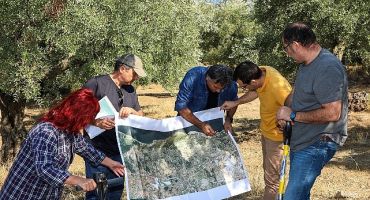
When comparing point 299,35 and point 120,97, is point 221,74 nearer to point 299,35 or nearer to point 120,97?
point 120,97

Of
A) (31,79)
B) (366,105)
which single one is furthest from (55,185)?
(366,105)

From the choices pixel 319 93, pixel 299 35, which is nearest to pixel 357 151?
pixel 319 93

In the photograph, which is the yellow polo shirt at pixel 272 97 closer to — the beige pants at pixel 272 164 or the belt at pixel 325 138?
the beige pants at pixel 272 164

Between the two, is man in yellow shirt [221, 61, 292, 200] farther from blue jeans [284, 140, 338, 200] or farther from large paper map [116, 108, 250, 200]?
blue jeans [284, 140, 338, 200]

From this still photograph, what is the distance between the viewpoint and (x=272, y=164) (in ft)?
19.5

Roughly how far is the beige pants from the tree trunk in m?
8.61

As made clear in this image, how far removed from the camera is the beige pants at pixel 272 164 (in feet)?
19.3

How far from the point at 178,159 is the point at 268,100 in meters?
1.33

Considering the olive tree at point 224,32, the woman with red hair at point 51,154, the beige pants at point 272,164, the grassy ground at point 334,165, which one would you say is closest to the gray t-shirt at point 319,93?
the beige pants at point 272,164

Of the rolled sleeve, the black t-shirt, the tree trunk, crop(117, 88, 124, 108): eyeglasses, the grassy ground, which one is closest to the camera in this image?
the black t-shirt

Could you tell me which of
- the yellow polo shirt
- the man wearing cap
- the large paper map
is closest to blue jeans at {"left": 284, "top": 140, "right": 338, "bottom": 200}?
the yellow polo shirt

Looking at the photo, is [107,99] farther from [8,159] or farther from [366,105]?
[366,105]

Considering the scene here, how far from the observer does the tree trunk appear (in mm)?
12820

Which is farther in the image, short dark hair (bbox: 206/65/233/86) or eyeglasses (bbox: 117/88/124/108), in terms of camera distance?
eyeglasses (bbox: 117/88/124/108)
